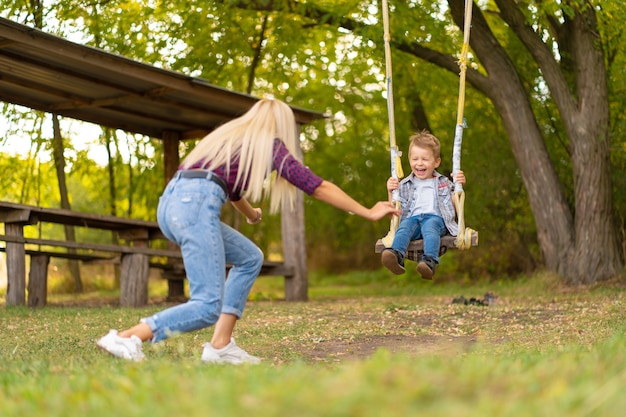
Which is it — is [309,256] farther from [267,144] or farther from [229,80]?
[267,144]

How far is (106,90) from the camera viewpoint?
494 inches

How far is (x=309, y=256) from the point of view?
25594 mm

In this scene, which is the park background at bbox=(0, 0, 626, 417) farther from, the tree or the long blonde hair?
the long blonde hair

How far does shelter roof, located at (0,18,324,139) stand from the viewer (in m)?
10.5

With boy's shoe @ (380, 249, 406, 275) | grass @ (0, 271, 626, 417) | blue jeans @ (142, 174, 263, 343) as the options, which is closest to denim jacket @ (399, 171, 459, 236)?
boy's shoe @ (380, 249, 406, 275)

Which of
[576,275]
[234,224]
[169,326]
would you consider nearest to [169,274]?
[234,224]

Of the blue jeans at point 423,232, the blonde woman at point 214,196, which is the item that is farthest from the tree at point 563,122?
the blonde woman at point 214,196

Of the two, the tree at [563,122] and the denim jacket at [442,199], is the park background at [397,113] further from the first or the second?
the denim jacket at [442,199]

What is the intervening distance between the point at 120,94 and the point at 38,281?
114 inches

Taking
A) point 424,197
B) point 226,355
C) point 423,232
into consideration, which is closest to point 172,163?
point 424,197

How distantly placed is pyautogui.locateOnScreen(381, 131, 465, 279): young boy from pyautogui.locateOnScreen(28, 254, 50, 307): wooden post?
5640mm

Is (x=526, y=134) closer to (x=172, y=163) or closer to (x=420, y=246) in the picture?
(x=172, y=163)

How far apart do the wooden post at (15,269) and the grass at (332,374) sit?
83.7 inches

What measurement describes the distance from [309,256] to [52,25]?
11.0 metres
